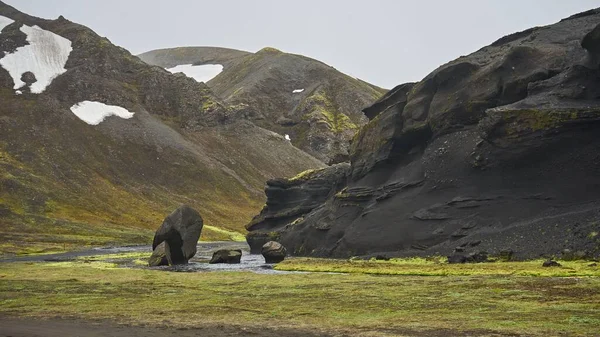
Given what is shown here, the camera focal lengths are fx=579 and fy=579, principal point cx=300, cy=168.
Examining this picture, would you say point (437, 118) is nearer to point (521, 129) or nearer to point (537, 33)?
point (521, 129)

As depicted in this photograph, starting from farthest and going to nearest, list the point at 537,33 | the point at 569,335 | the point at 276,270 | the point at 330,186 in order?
the point at 330,186 → the point at 537,33 → the point at 276,270 → the point at 569,335

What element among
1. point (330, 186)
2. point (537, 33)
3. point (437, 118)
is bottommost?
point (330, 186)

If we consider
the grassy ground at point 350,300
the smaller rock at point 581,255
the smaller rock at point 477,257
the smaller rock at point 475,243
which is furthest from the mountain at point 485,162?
the grassy ground at point 350,300

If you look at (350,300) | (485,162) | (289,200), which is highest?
(485,162)

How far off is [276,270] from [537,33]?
170 ft

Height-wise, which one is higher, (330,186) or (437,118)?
(437,118)

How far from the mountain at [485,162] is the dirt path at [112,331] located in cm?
3439

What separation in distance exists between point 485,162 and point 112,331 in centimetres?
5393

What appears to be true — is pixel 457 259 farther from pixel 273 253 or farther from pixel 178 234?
pixel 178 234

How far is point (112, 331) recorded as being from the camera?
23.5m

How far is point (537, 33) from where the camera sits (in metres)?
82.8

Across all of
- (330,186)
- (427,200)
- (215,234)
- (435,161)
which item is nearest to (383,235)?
(427,200)

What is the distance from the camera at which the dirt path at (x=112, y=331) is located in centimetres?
2261

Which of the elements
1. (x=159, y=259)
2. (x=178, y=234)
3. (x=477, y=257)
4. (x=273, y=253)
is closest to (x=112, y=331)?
(x=477, y=257)
